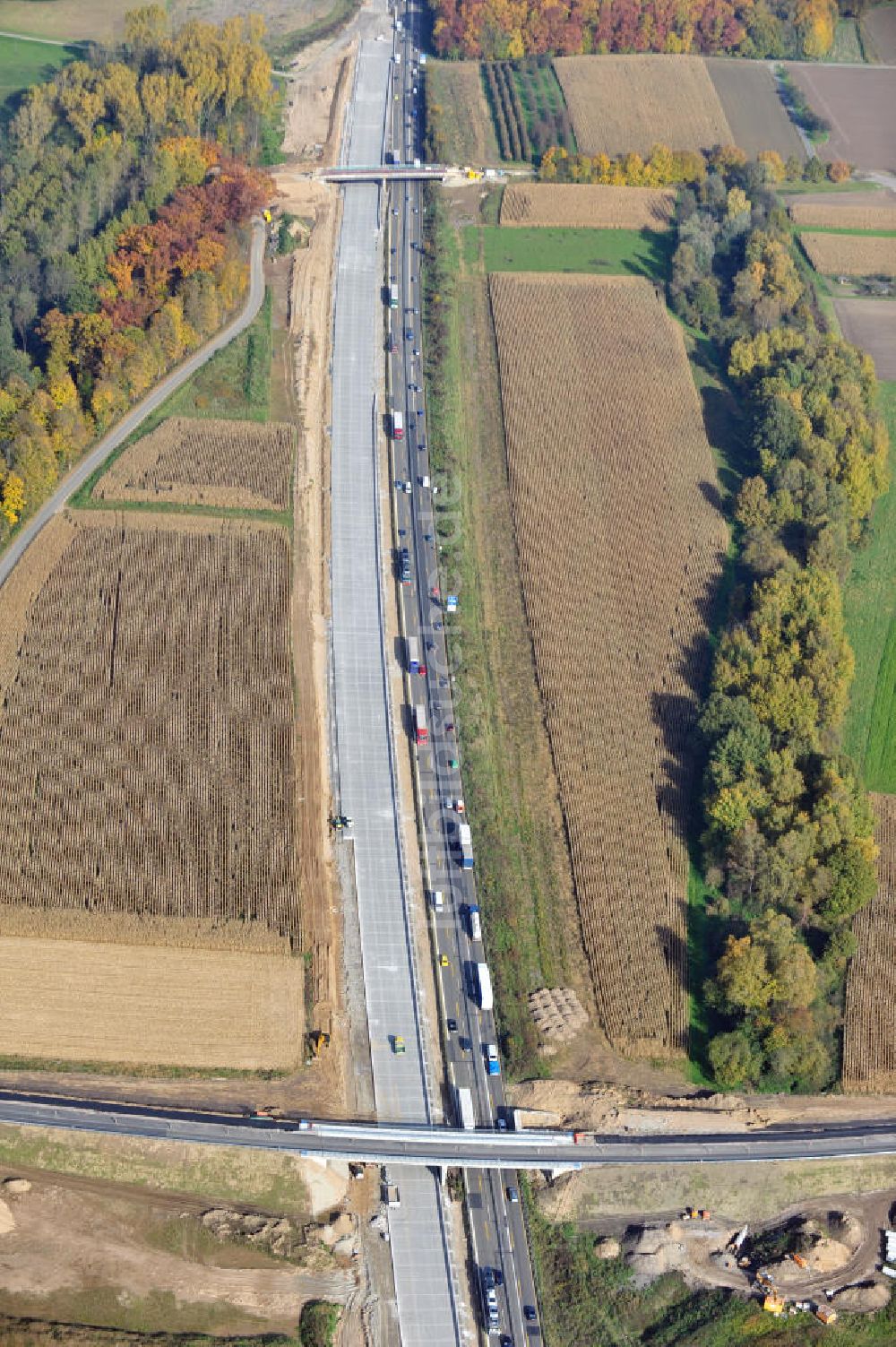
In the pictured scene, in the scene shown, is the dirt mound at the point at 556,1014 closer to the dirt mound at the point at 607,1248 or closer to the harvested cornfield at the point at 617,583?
A: the harvested cornfield at the point at 617,583

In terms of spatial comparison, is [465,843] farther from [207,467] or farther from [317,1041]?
[207,467]

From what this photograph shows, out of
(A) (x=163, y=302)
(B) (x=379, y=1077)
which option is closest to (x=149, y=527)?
(A) (x=163, y=302)

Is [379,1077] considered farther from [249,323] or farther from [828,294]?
[828,294]

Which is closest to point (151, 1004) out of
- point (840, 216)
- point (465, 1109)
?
point (465, 1109)

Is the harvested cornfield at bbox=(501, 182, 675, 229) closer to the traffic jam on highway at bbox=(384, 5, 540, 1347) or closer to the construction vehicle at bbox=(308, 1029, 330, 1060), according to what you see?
the traffic jam on highway at bbox=(384, 5, 540, 1347)

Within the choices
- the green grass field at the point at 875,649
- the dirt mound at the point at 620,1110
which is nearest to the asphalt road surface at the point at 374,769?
the dirt mound at the point at 620,1110

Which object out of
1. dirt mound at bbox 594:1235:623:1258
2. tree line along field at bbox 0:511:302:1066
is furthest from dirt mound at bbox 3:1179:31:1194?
dirt mound at bbox 594:1235:623:1258

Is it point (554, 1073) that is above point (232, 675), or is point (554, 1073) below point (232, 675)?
below

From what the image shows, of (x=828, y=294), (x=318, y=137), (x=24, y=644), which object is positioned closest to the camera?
(x=24, y=644)
